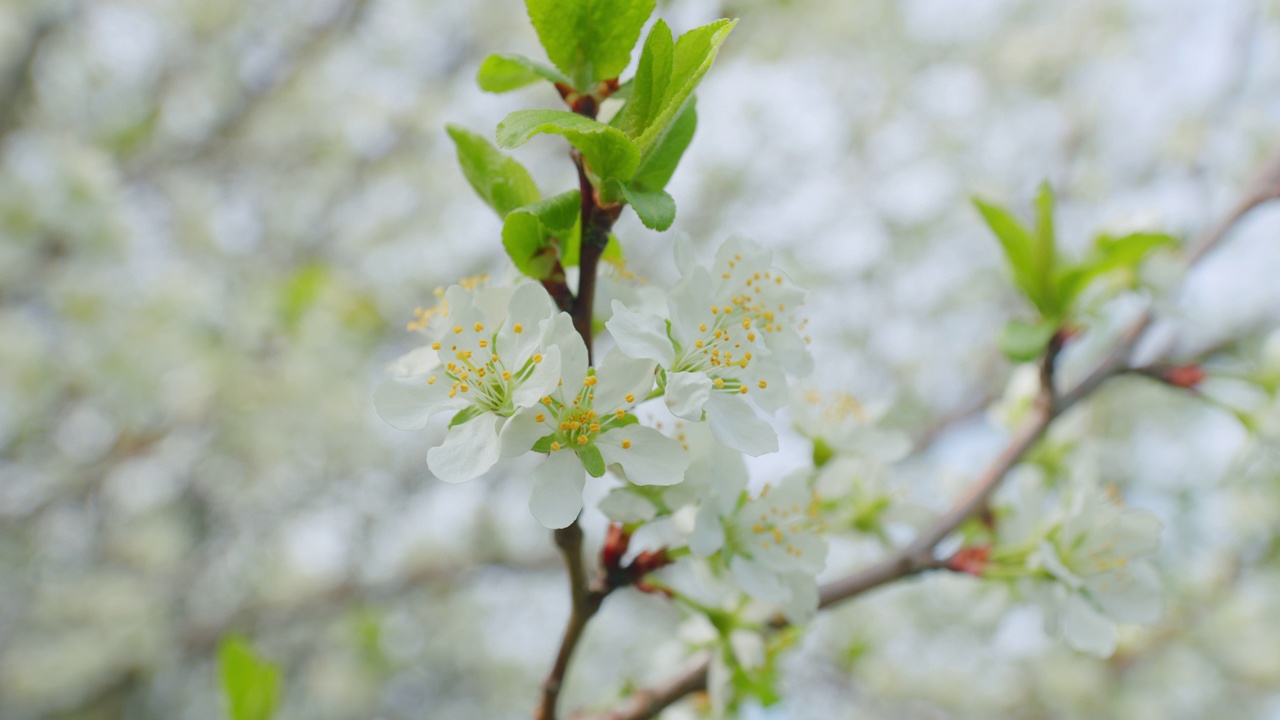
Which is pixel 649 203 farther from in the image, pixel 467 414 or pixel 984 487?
pixel 984 487

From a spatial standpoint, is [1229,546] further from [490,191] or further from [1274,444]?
[490,191]

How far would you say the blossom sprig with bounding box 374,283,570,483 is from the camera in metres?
0.81

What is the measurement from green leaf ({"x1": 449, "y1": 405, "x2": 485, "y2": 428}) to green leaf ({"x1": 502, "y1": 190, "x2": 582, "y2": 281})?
0.50 ft

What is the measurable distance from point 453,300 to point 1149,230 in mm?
1193

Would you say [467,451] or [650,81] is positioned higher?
[650,81]

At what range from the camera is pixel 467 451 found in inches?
31.7

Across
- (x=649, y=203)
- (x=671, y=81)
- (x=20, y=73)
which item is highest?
(x=20, y=73)

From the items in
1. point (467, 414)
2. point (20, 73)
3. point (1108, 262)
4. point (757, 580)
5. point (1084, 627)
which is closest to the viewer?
point (467, 414)

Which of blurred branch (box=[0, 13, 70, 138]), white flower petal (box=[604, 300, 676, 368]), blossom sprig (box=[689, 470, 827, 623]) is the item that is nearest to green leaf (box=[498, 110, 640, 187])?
white flower petal (box=[604, 300, 676, 368])

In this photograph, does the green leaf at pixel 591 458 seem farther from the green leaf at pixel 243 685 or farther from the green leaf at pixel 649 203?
the green leaf at pixel 243 685

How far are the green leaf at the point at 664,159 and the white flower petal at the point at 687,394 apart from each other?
207 mm

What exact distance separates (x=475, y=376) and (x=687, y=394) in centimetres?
25

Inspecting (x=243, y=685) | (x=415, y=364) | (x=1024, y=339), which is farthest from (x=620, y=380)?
(x=243, y=685)

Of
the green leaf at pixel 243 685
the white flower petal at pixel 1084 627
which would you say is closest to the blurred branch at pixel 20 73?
the green leaf at pixel 243 685
